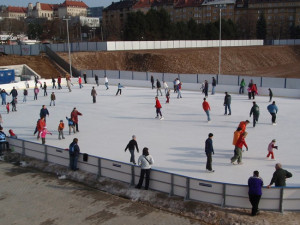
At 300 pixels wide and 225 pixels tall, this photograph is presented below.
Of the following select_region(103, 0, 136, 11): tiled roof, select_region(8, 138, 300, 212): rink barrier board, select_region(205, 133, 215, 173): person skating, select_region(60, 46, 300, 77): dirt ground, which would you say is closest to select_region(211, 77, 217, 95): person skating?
select_region(205, 133, 215, 173): person skating

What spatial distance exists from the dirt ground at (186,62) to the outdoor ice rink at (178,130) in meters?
25.8

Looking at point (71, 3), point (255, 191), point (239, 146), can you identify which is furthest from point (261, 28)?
point (71, 3)

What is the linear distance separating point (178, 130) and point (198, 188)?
300 inches

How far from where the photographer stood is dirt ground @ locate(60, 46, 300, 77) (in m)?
52.6

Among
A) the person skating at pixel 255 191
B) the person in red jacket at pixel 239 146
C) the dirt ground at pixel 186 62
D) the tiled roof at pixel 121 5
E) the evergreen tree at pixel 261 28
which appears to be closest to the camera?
the person skating at pixel 255 191

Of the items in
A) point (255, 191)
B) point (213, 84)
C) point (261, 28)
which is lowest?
point (255, 191)

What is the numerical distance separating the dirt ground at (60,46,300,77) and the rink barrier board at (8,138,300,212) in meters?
40.6

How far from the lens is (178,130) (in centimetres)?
1667

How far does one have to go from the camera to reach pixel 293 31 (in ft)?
318

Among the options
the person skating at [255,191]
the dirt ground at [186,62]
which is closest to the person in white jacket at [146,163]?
the person skating at [255,191]

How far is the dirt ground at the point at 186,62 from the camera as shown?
52625 millimetres

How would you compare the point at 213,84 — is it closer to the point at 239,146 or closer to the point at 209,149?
the point at 239,146

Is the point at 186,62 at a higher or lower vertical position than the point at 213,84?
higher

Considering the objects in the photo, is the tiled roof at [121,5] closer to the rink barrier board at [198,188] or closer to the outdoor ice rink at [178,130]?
the outdoor ice rink at [178,130]
